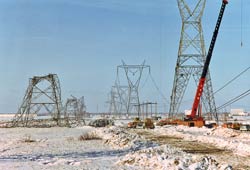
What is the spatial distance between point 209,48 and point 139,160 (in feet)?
103

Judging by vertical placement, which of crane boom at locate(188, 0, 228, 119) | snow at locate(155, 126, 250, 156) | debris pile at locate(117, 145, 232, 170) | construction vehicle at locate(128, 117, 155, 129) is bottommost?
debris pile at locate(117, 145, 232, 170)

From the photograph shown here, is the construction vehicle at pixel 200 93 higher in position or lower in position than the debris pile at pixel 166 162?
higher

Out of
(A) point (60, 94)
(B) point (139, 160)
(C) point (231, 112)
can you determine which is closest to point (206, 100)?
(A) point (60, 94)

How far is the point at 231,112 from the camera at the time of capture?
14750 cm

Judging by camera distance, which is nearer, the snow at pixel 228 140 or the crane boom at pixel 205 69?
the snow at pixel 228 140

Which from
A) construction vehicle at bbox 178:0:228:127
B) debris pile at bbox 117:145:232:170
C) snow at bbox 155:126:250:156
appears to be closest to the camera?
debris pile at bbox 117:145:232:170

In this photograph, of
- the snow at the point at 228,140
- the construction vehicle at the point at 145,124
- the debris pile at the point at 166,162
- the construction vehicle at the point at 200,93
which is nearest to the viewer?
the debris pile at the point at 166,162

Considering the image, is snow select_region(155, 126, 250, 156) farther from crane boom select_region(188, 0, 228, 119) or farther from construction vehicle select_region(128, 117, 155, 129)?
construction vehicle select_region(128, 117, 155, 129)

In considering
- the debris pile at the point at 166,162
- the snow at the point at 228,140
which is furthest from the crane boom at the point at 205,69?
the debris pile at the point at 166,162

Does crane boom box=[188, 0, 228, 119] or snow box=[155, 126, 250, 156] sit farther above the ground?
crane boom box=[188, 0, 228, 119]

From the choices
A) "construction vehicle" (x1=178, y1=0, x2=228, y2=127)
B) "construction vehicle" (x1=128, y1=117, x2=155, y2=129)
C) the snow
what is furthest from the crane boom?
the snow

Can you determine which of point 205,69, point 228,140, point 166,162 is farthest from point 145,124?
point 166,162

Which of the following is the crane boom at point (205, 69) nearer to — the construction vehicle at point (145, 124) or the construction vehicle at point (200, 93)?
the construction vehicle at point (200, 93)

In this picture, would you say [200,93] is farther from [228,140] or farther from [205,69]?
[228,140]
